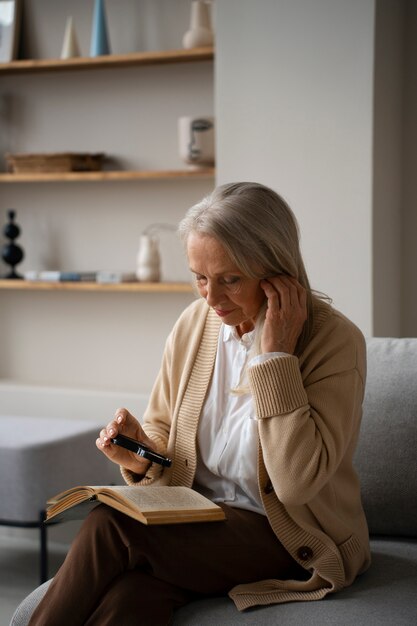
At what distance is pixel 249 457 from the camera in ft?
6.20

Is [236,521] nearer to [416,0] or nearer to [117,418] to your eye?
[117,418]

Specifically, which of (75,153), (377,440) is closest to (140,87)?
(75,153)

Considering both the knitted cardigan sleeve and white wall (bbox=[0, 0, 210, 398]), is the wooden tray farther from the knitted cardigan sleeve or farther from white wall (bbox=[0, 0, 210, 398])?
the knitted cardigan sleeve

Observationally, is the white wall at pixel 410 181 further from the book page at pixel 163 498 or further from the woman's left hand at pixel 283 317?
the book page at pixel 163 498

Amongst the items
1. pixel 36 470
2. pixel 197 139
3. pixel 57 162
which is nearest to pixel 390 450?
pixel 36 470

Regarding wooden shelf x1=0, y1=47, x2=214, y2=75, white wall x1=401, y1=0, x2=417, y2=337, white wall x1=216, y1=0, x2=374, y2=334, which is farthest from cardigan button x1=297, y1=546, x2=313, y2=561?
wooden shelf x1=0, y1=47, x2=214, y2=75

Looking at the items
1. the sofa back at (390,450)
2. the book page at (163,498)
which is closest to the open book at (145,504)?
the book page at (163,498)

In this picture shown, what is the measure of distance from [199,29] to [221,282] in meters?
1.97

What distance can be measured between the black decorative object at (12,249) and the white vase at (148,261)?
1.90ft

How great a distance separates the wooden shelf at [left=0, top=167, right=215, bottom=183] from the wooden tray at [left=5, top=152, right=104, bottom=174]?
2 cm

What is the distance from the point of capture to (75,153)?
3799 mm

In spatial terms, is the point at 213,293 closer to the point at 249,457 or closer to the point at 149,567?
the point at 249,457

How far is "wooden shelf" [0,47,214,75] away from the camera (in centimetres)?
357

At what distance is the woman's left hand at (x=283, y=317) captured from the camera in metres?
1.85
